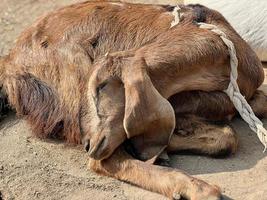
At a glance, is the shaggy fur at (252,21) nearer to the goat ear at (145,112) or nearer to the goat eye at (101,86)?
the goat ear at (145,112)

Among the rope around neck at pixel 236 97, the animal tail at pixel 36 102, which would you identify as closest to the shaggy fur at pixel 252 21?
the rope around neck at pixel 236 97

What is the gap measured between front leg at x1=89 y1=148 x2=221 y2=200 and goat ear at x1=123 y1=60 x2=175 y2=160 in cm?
13

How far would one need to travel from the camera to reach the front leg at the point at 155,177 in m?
4.05

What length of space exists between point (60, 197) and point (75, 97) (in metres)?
0.69

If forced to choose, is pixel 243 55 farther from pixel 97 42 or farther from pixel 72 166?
pixel 72 166

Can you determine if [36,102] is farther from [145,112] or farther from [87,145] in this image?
[145,112]

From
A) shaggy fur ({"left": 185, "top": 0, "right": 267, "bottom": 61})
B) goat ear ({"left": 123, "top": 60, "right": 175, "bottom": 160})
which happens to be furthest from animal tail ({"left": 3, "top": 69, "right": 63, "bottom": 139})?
shaggy fur ({"left": 185, "top": 0, "right": 267, "bottom": 61})

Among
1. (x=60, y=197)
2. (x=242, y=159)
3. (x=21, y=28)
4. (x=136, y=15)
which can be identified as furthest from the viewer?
(x=21, y=28)

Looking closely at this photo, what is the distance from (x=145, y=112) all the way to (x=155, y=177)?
0.38 m

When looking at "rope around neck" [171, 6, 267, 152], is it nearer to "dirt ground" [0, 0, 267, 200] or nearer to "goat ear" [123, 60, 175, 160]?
"dirt ground" [0, 0, 267, 200]

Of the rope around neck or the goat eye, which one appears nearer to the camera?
the goat eye

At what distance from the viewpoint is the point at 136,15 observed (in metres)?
4.92

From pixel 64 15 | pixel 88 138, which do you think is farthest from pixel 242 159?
pixel 64 15

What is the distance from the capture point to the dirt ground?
4.27 meters
